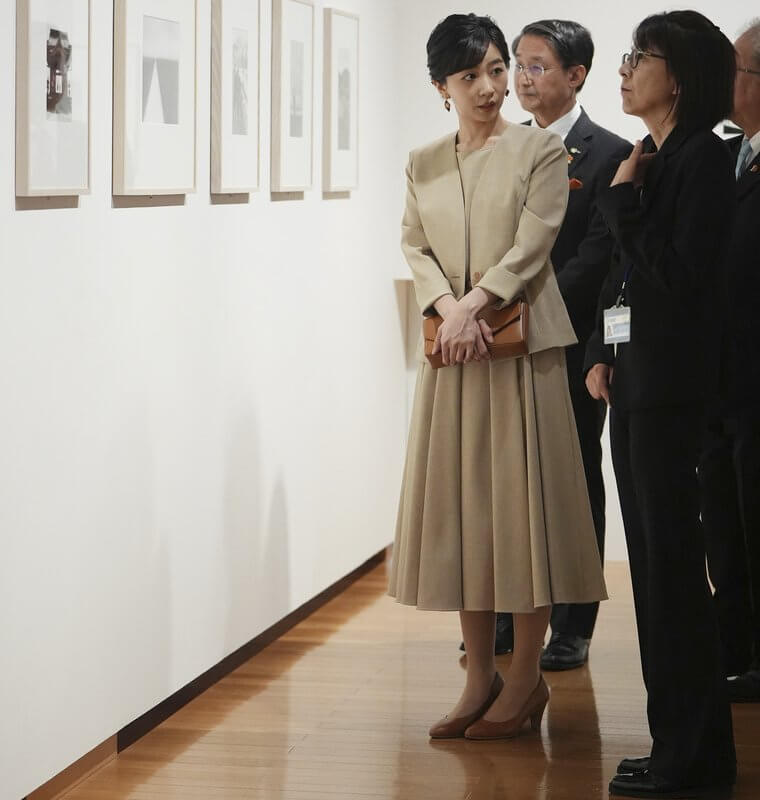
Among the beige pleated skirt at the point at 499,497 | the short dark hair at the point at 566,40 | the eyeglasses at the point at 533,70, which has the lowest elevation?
the beige pleated skirt at the point at 499,497

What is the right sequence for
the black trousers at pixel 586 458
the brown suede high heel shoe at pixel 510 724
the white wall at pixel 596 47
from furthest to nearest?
the white wall at pixel 596 47, the black trousers at pixel 586 458, the brown suede high heel shoe at pixel 510 724

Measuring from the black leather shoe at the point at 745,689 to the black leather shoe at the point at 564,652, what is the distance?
20.2 inches

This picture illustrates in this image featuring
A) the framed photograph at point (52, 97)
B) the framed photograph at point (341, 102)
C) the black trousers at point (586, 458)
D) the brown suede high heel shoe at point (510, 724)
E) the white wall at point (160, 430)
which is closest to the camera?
the framed photograph at point (52, 97)

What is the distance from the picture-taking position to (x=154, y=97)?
3389mm

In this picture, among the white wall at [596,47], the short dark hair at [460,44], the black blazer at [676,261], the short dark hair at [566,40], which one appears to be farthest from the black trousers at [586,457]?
the white wall at [596,47]

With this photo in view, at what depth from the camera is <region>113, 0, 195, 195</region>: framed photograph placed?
126 inches

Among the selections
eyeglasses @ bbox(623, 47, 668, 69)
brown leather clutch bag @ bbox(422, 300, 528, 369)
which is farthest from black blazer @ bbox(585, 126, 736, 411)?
brown leather clutch bag @ bbox(422, 300, 528, 369)

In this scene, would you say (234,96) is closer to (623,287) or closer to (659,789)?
(623,287)

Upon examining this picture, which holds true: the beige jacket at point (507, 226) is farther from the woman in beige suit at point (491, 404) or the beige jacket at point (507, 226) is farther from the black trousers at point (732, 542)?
the black trousers at point (732, 542)

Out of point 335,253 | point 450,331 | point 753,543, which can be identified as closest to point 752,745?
point 753,543

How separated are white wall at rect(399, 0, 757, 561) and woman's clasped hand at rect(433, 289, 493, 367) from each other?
256cm

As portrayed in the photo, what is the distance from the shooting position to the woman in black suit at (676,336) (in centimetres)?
281

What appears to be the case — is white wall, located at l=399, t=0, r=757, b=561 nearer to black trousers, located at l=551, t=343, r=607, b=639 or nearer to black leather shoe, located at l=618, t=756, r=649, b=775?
black trousers, located at l=551, t=343, r=607, b=639

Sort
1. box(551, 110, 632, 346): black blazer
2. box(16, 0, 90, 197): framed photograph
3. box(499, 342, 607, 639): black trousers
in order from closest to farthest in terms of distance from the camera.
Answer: box(16, 0, 90, 197): framed photograph → box(551, 110, 632, 346): black blazer → box(499, 342, 607, 639): black trousers
